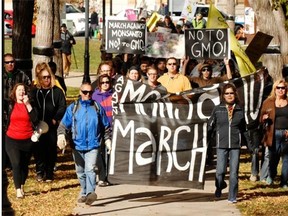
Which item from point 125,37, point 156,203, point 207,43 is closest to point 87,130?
point 156,203

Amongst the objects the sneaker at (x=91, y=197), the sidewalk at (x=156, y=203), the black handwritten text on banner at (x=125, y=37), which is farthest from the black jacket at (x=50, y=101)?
the black handwritten text on banner at (x=125, y=37)

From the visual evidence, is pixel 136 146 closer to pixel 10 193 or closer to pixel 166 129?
pixel 166 129

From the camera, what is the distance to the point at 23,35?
19.3 metres

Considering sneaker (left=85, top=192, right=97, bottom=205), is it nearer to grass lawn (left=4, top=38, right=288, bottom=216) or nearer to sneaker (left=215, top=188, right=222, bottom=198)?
grass lawn (left=4, top=38, right=288, bottom=216)

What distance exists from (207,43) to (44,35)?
3.29 m

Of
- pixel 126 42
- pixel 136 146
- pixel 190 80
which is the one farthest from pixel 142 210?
pixel 126 42

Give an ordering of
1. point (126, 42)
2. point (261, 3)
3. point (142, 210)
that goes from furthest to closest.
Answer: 1. point (261, 3)
2. point (126, 42)
3. point (142, 210)

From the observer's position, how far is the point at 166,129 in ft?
48.2

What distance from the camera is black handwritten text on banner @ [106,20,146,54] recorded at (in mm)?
20844

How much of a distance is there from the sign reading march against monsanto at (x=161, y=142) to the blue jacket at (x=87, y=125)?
1.36 ft

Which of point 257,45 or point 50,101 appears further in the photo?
point 257,45

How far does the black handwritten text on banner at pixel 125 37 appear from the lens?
68.4 ft

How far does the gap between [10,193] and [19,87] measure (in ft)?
5.65

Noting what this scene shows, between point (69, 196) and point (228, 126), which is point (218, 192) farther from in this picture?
point (69, 196)
